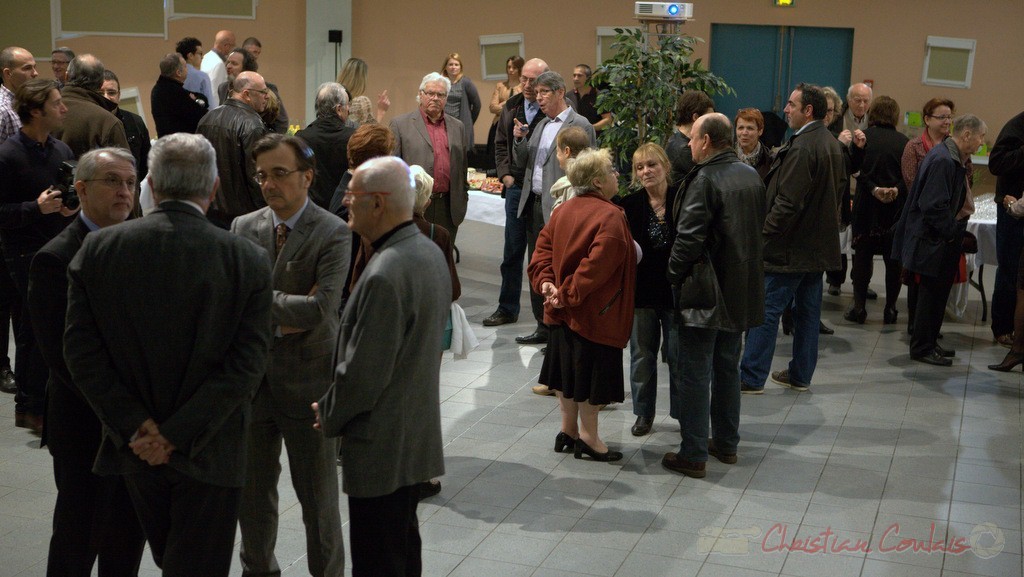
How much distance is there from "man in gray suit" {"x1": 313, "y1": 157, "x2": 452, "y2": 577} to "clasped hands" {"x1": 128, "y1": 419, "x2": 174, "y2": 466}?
0.44 metres

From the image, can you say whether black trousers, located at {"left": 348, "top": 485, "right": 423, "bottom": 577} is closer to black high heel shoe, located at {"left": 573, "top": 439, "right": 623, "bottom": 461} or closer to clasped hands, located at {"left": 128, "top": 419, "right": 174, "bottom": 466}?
clasped hands, located at {"left": 128, "top": 419, "right": 174, "bottom": 466}

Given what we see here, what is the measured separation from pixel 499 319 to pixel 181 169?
4.96 meters

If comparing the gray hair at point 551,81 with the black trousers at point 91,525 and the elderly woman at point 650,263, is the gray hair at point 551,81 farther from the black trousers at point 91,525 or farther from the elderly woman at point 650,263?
the black trousers at point 91,525

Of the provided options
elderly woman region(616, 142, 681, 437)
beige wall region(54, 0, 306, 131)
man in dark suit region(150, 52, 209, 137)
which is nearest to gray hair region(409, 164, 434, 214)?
elderly woman region(616, 142, 681, 437)

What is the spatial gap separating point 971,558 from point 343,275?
105 inches

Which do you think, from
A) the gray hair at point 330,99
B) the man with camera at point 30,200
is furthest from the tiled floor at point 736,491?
the gray hair at point 330,99

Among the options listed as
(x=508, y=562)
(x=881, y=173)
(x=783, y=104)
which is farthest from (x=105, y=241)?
(x=783, y=104)

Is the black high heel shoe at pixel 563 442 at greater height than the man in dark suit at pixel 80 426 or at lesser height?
lesser

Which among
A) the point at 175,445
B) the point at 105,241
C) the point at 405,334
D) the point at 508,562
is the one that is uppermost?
the point at 105,241

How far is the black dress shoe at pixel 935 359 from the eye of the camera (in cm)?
681

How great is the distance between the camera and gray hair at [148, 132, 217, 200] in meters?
2.72

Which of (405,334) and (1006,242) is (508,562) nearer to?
(405,334)

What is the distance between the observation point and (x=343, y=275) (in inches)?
134

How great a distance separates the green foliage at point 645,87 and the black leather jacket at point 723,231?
212cm
